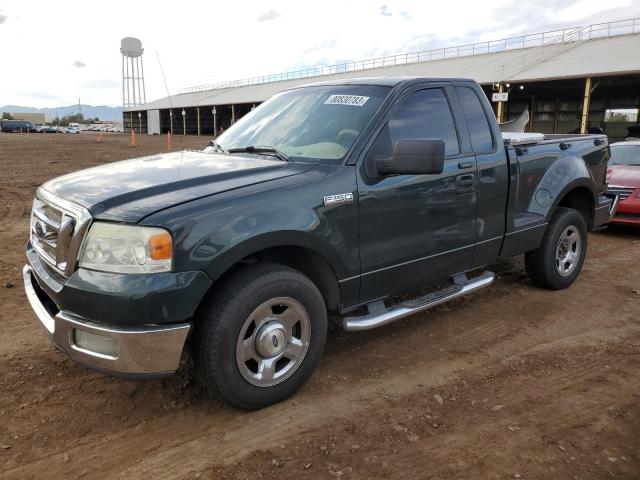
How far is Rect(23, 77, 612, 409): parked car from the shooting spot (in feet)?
8.75

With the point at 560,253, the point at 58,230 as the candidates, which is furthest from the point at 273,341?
the point at 560,253

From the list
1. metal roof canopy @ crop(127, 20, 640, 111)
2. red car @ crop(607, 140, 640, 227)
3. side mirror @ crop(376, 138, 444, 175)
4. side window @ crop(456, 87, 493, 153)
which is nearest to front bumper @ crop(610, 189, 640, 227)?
red car @ crop(607, 140, 640, 227)

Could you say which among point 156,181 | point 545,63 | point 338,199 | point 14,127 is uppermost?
point 545,63

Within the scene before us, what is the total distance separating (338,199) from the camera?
3248 millimetres

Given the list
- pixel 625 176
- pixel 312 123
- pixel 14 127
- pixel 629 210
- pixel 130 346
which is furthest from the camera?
pixel 14 127

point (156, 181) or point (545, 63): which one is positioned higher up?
point (545, 63)

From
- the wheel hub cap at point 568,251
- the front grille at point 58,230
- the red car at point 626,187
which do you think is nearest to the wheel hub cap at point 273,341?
the front grille at point 58,230

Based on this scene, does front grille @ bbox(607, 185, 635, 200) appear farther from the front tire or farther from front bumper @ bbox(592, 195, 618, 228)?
the front tire

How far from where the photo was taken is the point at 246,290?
2.88 m

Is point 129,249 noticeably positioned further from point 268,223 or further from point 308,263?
point 308,263

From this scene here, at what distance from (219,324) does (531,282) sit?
3948mm

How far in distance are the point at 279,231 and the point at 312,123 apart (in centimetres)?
121

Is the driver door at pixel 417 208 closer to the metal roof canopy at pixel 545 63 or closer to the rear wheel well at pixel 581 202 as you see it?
the rear wheel well at pixel 581 202

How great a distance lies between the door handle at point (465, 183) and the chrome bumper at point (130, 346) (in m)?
2.34
